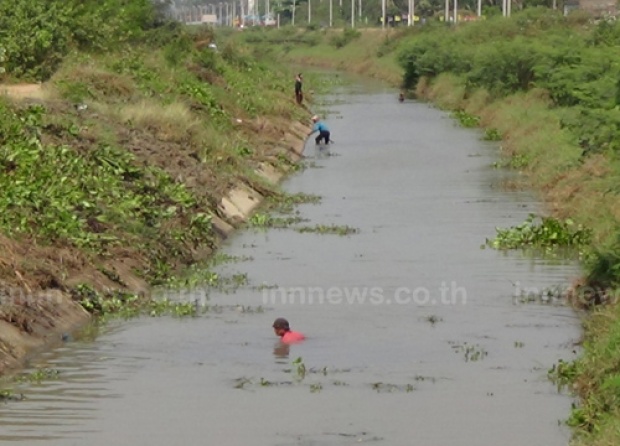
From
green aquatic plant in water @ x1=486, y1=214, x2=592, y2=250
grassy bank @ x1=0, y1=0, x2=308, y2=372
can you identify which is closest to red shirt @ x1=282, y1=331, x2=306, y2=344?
grassy bank @ x1=0, y1=0, x2=308, y2=372

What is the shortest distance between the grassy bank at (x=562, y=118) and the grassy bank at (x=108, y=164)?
5.08 metres

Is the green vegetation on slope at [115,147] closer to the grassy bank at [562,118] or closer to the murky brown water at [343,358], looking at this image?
the murky brown water at [343,358]

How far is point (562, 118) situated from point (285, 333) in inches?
676

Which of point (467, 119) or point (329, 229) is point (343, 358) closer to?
point (329, 229)

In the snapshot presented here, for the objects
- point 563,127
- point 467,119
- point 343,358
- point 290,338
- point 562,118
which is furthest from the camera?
point 467,119

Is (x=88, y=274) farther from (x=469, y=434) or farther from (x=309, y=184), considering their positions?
(x=309, y=184)

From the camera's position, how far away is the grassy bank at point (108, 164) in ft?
56.0

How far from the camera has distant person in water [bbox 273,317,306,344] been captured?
50.8 feet

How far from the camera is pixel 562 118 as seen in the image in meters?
31.4

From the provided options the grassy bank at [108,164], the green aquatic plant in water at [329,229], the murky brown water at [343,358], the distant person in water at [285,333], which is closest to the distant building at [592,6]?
the grassy bank at [108,164]

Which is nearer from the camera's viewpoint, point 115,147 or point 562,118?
point 115,147

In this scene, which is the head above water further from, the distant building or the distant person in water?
the distant building

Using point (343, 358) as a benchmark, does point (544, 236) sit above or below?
below

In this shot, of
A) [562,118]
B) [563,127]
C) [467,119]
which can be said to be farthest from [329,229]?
[467,119]
